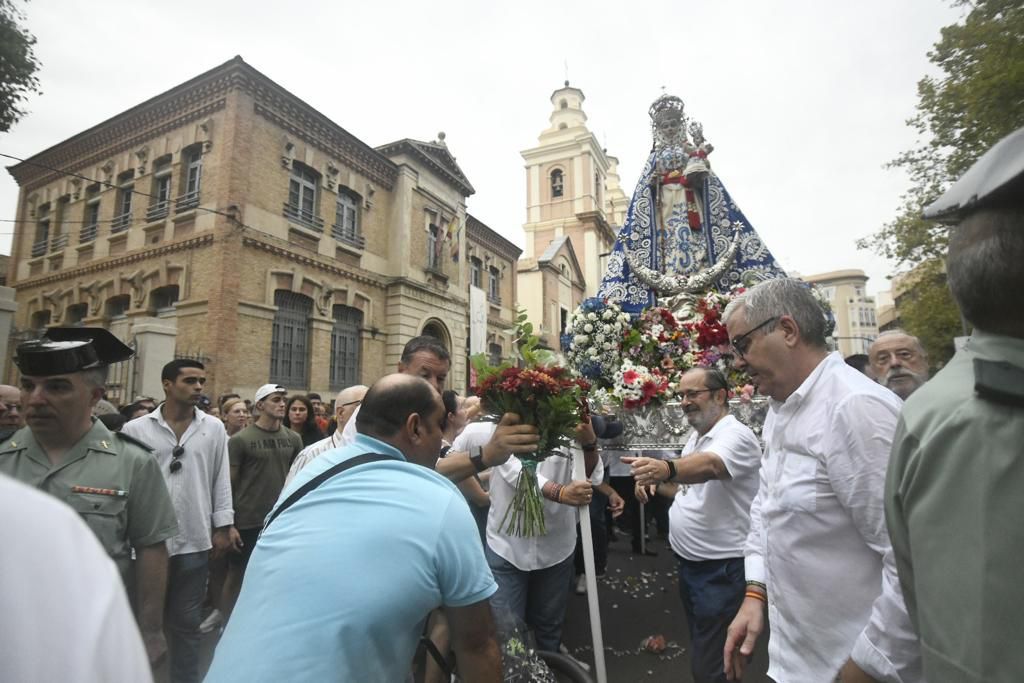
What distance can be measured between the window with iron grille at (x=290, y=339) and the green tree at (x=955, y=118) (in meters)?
13.2

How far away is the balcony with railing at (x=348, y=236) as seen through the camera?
15.5m

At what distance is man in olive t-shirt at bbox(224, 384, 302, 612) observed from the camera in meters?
4.89

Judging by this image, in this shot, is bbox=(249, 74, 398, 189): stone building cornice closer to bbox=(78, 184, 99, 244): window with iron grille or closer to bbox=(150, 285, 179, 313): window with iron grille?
bbox=(150, 285, 179, 313): window with iron grille

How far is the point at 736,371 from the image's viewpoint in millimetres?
4953

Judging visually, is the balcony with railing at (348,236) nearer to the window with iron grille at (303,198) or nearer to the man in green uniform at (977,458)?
the window with iron grille at (303,198)

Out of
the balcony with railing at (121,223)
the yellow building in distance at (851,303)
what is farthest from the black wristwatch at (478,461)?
the yellow building in distance at (851,303)

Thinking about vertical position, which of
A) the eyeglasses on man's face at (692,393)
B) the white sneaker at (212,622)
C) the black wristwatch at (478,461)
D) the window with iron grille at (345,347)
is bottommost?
the white sneaker at (212,622)

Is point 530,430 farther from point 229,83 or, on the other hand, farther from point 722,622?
point 229,83

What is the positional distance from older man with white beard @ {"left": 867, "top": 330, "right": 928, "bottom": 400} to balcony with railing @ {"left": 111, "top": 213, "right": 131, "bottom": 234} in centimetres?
1747

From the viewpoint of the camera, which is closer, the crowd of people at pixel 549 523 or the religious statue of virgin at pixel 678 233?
the crowd of people at pixel 549 523

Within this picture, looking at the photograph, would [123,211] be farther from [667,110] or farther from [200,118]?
[667,110]

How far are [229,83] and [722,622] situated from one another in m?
15.0

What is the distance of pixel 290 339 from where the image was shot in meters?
13.8

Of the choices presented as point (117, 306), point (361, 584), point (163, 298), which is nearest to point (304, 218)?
point (163, 298)
